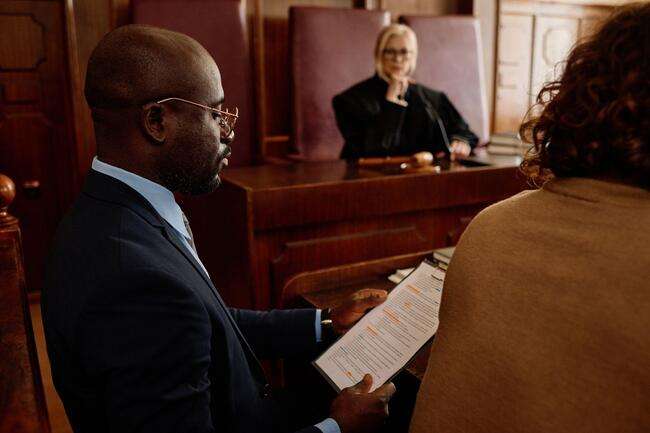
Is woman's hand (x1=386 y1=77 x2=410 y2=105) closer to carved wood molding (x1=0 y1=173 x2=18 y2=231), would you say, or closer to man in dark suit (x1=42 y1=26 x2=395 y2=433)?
carved wood molding (x1=0 y1=173 x2=18 y2=231)

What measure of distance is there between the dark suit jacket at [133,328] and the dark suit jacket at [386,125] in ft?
8.25

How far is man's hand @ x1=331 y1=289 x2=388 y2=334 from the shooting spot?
1.46 m

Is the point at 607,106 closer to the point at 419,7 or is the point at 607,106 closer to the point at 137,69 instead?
the point at 137,69

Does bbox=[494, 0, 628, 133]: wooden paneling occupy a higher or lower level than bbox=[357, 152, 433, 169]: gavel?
higher

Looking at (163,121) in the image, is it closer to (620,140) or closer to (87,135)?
(620,140)

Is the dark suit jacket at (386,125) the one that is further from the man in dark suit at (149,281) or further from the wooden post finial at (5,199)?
the man in dark suit at (149,281)

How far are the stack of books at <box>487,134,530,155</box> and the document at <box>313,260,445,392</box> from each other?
2.23 m

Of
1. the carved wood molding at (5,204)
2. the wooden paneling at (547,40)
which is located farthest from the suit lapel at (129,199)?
the wooden paneling at (547,40)

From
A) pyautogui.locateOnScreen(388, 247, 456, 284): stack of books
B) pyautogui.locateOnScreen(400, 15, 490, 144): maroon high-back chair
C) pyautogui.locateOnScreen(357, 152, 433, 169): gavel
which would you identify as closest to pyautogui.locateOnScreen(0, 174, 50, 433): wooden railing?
pyautogui.locateOnScreen(388, 247, 456, 284): stack of books

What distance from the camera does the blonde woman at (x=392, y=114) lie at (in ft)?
11.7

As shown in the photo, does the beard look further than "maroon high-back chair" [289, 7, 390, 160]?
No

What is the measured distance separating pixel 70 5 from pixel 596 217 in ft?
12.0

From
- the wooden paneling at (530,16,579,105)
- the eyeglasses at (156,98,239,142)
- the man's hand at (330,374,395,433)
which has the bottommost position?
the man's hand at (330,374,395,433)

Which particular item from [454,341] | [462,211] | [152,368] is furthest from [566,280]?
[462,211]
